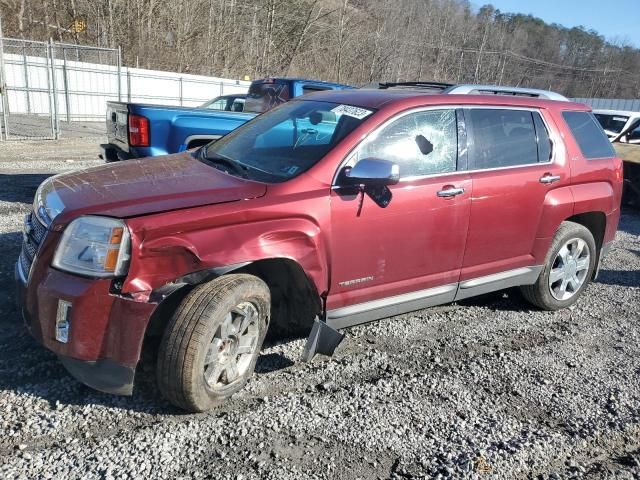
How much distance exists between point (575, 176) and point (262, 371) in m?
3.20

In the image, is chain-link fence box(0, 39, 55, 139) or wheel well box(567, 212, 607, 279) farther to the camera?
chain-link fence box(0, 39, 55, 139)

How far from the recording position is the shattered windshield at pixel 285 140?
3.47m

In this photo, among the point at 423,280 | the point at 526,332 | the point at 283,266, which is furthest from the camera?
the point at 526,332

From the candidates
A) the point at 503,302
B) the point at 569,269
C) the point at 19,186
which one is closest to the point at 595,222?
the point at 569,269

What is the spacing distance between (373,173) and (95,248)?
5.34ft

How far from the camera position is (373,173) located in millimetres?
3234

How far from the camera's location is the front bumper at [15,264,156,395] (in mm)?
2648

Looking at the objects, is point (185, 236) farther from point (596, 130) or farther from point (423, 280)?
point (596, 130)

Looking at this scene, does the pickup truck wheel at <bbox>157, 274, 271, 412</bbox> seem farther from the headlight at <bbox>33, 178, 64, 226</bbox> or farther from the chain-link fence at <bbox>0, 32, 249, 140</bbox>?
the chain-link fence at <bbox>0, 32, 249, 140</bbox>

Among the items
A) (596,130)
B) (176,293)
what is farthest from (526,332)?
(176,293)

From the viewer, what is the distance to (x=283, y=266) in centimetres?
324

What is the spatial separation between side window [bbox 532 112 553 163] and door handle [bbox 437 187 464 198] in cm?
111

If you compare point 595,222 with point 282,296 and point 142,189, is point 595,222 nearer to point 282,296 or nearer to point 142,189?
point 282,296

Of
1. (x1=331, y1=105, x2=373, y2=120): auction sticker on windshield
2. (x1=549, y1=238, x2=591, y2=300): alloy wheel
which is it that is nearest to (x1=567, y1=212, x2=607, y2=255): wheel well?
(x1=549, y1=238, x2=591, y2=300): alloy wheel
